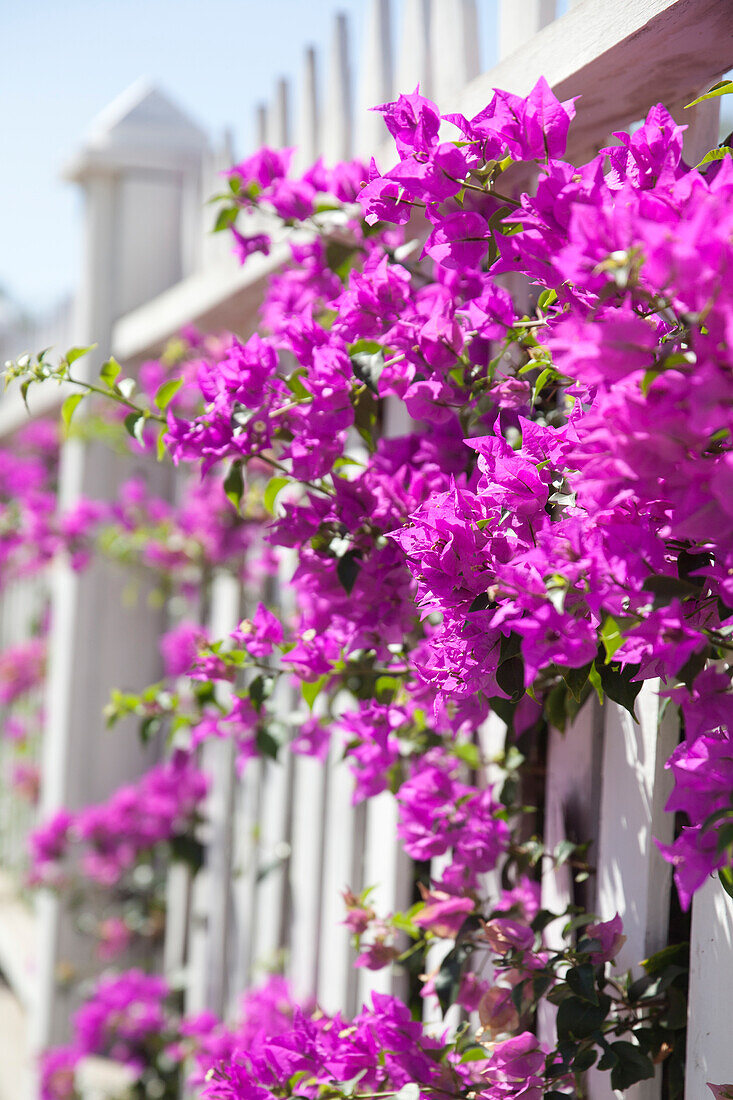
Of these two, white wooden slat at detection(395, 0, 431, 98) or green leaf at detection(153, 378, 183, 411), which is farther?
white wooden slat at detection(395, 0, 431, 98)

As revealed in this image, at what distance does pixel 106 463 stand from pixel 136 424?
1.54m

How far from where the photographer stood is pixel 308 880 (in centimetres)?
153

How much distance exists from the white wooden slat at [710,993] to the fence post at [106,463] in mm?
1773

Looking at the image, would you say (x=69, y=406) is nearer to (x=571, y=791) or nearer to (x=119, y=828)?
(x=571, y=791)

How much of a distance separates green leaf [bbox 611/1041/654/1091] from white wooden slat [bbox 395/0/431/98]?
3.36 ft

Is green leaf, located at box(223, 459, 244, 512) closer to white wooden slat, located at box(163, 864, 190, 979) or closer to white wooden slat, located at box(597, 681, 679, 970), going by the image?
white wooden slat, located at box(597, 681, 679, 970)

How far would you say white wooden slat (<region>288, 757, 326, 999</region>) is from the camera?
59.0 inches

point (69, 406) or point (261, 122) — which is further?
point (261, 122)

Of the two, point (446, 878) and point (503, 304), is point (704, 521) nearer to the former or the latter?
point (503, 304)

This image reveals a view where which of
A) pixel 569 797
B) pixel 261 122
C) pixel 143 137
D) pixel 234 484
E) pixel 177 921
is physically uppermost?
pixel 143 137

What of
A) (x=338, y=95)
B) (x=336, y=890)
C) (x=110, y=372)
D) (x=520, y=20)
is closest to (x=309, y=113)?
(x=338, y=95)

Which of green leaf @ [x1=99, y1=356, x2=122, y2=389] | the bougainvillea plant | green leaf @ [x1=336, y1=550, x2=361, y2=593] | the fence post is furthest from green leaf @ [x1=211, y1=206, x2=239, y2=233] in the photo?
the fence post

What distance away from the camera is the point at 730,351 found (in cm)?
43

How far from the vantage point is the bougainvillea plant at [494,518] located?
47cm
